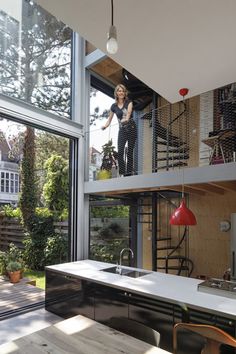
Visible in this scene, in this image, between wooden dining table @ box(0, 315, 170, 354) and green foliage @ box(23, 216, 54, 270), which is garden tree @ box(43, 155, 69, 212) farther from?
wooden dining table @ box(0, 315, 170, 354)

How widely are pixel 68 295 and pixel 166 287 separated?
155 centimetres

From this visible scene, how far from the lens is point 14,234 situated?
4.37 m

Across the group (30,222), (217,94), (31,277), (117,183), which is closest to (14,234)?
(30,222)

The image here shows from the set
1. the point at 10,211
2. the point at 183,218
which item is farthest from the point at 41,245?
the point at 183,218

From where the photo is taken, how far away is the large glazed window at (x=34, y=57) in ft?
14.0

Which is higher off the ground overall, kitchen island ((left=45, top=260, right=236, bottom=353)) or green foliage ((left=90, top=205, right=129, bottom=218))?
green foliage ((left=90, top=205, right=129, bottom=218))

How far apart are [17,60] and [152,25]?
2855 mm

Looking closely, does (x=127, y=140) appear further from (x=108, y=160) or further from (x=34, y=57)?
(x=34, y=57)

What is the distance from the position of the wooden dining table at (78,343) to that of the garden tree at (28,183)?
2.67 metres

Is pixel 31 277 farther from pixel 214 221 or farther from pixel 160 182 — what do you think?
pixel 214 221

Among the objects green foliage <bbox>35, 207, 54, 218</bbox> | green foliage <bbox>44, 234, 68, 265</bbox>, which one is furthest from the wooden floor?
green foliage <bbox>35, 207, 54, 218</bbox>

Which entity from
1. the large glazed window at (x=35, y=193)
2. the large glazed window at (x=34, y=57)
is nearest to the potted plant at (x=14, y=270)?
the large glazed window at (x=35, y=193)

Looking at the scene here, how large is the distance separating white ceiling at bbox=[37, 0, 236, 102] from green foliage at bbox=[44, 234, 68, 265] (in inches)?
124

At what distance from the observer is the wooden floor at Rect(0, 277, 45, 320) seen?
418 centimetres
